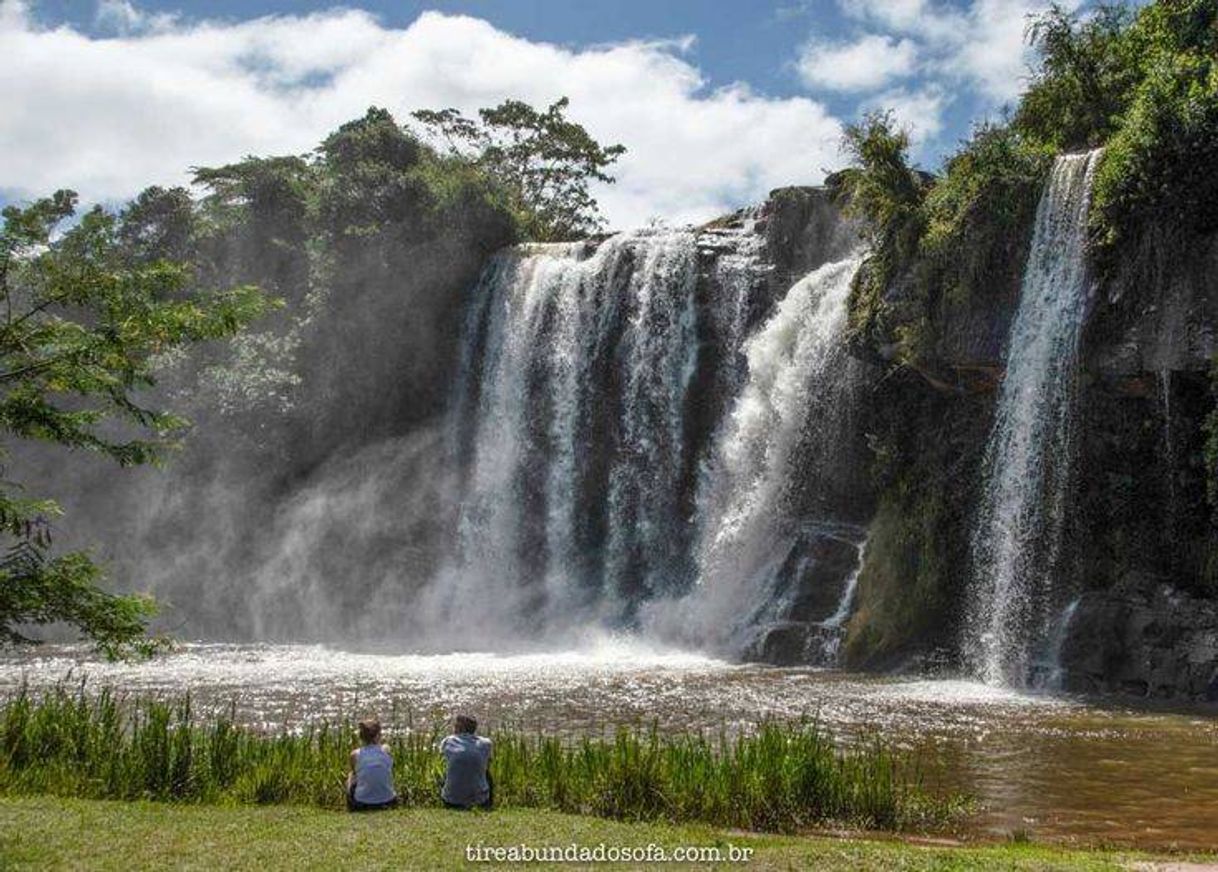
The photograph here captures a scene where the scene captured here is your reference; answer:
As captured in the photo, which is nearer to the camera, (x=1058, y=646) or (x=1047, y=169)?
(x=1058, y=646)

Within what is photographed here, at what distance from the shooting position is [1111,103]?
25.3 meters

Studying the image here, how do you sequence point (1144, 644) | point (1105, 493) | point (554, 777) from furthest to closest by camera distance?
point (1105, 493), point (1144, 644), point (554, 777)

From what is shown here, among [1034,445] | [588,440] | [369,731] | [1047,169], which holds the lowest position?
[369,731]

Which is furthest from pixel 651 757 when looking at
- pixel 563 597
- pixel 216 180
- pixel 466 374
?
pixel 216 180

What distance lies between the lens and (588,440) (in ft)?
109

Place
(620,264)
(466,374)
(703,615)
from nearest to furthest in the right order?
(703,615), (620,264), (466,374)

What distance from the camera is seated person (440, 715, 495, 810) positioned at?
9.97m

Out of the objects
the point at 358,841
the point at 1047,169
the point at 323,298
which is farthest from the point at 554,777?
the point at 323,298

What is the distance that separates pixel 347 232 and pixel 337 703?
25.8 m

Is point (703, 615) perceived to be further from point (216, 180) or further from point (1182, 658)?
point (216, 180)

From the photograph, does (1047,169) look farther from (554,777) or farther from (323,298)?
(323,298)

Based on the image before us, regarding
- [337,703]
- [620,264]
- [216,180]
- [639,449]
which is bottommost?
[337,703]

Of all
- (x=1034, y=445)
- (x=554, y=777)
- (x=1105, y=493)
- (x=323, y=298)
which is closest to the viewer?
(x=554, y=777)

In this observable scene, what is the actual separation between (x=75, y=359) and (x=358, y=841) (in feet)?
14.5
